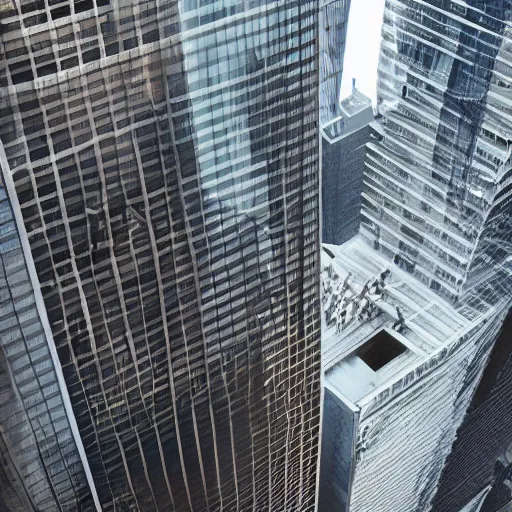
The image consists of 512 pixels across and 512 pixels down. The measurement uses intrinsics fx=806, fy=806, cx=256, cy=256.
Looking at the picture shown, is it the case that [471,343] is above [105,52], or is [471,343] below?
below

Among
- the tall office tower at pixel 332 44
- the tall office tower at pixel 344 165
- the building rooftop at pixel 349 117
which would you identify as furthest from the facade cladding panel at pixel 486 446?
the tall office tower at pixel 332 44

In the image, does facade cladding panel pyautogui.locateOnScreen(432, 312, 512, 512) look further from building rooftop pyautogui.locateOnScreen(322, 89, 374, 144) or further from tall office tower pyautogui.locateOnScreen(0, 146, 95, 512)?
tall office tower pyautogui.locateOnScreen(0, 146, 95, 512)

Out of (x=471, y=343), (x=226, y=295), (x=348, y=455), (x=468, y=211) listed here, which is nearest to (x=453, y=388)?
(x=471, y=343)

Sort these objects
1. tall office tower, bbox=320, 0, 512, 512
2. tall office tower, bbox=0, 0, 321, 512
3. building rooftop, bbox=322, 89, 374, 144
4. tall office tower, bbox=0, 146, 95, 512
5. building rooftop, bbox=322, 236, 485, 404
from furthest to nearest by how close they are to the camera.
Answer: building rooftop, bbox=322, 89, 374, 144 < building rooftop, bbox=322, 236, 485, 404 < tall office tower, bbox=320, 0, 512, 512 < tall office tower, bbox=0, 146, 95, 512 < tall office tower, bbox=0, 0, 321, 512

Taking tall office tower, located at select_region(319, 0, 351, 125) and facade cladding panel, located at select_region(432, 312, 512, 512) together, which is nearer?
tall office tower, located at select_region(319, 0, 351, 125)

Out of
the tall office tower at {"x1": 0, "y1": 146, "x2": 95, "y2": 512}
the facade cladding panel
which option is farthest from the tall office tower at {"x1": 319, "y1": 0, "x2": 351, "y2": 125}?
the facade cladding panel

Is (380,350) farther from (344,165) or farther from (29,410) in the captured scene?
(29,410)

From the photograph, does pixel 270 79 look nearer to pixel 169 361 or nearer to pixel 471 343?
pixel 169 361
